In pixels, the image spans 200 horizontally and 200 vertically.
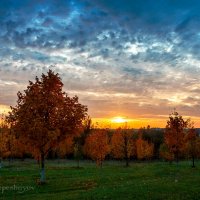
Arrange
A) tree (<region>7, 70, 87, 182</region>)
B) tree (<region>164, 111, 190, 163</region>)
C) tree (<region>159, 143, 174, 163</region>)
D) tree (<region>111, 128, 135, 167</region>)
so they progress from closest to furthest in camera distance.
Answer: tree (<region>7, 70, 87, 182</region>), tree (<region>164, 111, 190, 163</region>), tree (<region>159, 143, 174, 163</region>), tree (<region>111, 128, 135, 167</region>)

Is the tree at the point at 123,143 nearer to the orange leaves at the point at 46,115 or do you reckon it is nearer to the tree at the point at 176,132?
the tree at the point at 176,132

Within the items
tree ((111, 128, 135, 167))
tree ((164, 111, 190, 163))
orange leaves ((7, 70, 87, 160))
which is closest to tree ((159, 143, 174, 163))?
tree ((111, 128, 135, 167))

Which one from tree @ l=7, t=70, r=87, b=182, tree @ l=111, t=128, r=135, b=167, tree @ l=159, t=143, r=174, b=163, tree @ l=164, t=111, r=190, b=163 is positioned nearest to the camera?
tree @ l=7, t=70, r=87, b=182

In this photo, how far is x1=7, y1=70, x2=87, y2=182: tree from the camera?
40.1m

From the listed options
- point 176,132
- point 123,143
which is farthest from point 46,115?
point 123,143

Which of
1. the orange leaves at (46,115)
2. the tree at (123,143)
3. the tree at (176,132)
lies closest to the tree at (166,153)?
the tree at (123,143)

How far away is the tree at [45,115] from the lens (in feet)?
131

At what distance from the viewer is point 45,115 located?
41125 mm

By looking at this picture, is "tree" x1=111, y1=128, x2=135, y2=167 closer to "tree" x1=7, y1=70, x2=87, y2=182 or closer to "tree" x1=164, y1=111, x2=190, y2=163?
"tree" x1=164, y1=111, x2=190, y2=163

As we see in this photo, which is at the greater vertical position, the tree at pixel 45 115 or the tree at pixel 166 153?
the tree at pixel 45 115

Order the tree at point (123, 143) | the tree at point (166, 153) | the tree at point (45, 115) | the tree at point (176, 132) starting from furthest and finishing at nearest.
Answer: the tree at point (123, 143) < the tree at point (166, 153) < the tree at point (176, 132) < the tree at point (45, 115)

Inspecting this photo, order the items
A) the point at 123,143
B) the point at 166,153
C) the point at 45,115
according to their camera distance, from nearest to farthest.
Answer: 1. the point at 45,115
2. the point at 166,153
3. the point at 123,143

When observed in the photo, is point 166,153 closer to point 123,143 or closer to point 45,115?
point 123,143

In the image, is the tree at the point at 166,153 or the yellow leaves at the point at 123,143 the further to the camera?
the yellow leaves at the point at 123,143
